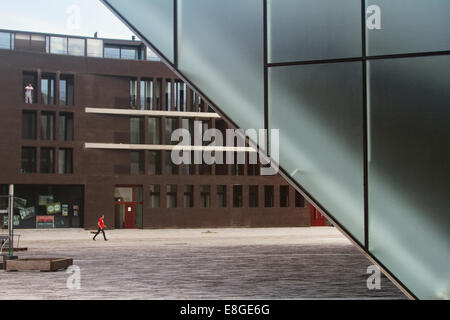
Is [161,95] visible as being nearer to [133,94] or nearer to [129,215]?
[133,94]

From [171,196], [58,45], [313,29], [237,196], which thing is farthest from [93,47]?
[313,29]

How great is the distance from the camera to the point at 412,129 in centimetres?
1073

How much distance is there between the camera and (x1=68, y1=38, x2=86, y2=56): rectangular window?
58306mm

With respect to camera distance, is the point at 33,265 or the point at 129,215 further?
the point at 129,215

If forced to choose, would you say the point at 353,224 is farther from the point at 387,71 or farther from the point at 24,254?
the point at 24,254

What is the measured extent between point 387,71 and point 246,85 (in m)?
2.67

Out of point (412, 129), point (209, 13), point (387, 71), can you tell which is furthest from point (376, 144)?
point (209, 13)

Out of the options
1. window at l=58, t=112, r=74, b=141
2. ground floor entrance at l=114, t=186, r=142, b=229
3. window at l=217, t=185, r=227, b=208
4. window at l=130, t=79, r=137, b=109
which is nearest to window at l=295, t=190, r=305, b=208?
window at l=217, t=185, r=227, b=208

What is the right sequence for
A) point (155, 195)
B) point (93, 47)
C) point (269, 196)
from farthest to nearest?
1. point (269, 196)
2. point (93, 47)
3. point (155, 195)

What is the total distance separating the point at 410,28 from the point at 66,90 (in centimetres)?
4894

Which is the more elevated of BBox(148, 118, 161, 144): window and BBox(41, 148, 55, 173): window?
BBox(148, 118, 161, 144): window

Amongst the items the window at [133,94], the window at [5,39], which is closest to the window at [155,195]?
the window at [133,94]

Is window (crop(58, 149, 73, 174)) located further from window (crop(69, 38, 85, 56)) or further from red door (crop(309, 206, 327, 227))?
red door (crop(309, 206, 327, 227))

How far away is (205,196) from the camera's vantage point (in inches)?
2249
